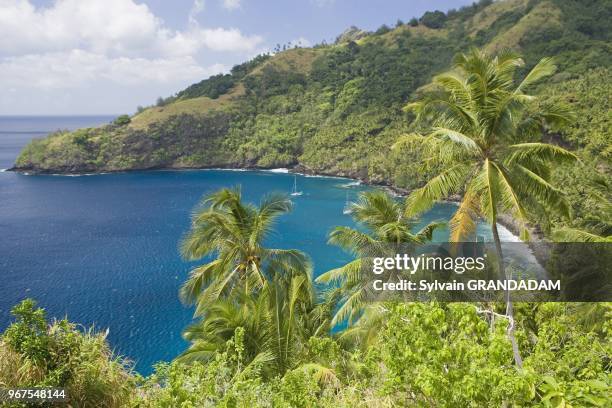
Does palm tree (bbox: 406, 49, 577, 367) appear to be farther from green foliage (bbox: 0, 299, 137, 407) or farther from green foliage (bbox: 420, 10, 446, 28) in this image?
green foliage (bbox: 420, 10, 446, 28)

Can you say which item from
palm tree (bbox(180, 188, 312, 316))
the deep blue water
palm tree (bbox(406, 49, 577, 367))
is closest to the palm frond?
palm tree (bbox(406, 49, 577, 367))

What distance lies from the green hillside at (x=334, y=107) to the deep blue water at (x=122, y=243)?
969 cm

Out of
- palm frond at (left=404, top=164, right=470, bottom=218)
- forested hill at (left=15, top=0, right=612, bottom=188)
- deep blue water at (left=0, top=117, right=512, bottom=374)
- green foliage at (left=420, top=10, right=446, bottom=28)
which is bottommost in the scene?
deep blue water at (left=0, top=117, right=512, bottom=374)

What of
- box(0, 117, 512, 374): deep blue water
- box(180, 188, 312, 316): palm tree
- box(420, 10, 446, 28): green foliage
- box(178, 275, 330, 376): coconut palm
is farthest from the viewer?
box(420, 10, 446, 28): green foliage

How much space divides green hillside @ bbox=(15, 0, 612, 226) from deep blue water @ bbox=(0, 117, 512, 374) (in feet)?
31.8

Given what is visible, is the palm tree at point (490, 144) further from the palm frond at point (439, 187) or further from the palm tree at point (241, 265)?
the palm tree at point (241, 265)

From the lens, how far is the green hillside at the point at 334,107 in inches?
2985

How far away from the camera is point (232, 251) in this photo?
13430mm

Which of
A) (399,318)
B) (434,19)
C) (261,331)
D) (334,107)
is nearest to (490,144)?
(399,318)

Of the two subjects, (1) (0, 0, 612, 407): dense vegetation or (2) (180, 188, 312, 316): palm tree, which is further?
(2) (180, 188, 312, 316): palm tree

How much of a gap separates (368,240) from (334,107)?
95910mm

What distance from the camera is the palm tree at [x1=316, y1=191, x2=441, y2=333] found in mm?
11898

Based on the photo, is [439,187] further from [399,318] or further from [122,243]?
[122,243]

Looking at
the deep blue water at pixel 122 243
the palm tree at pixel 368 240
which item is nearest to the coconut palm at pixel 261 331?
the palm tree at pixel 368 240
